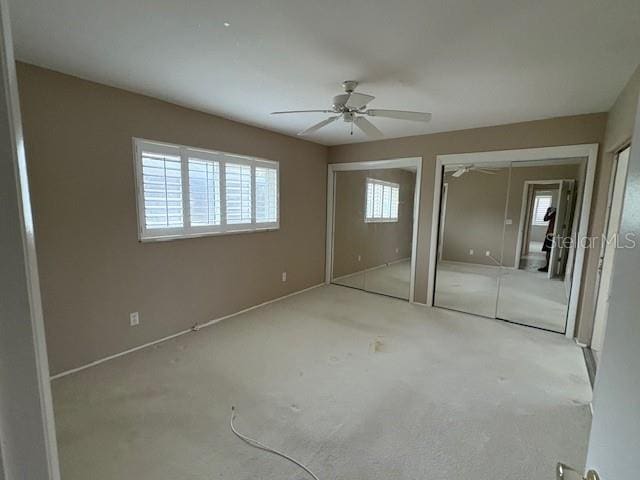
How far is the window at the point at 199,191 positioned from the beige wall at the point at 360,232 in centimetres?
151

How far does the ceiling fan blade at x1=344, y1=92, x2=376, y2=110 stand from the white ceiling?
0.22 meters

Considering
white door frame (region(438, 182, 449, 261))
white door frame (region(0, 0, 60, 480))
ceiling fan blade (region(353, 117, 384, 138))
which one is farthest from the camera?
white door frame (region(438, 182, 449, 261))

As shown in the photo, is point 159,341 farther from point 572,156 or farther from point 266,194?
point 572,156

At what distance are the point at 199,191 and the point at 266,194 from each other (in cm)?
102

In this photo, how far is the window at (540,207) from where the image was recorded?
3.73m

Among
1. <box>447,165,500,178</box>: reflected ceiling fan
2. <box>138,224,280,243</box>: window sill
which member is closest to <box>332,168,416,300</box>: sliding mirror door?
<box>447,165,500,178</box>: reflected ceiling fan

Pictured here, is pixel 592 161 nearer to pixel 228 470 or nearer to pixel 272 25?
pixel 272 25

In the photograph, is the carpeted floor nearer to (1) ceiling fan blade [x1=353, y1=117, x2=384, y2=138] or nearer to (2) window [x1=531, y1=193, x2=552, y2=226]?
(2) window [x1=531, y1=193, x2=552, y2=226]

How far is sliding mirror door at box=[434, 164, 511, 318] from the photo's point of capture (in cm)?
410

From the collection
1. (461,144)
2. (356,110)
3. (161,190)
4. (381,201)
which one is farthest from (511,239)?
(161,190)

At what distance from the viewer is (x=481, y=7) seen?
150cm

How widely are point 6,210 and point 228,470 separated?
6.03 ft

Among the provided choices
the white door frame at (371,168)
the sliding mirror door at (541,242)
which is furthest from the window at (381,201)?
the sliding mirror door at (541,242)

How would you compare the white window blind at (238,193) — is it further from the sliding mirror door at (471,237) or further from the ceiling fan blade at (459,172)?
the ceiling fan blade at (459,172)
